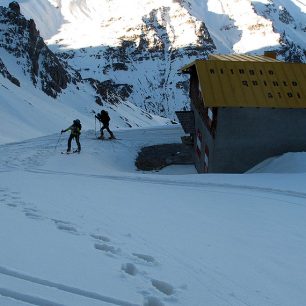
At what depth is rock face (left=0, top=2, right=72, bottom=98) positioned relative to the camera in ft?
289

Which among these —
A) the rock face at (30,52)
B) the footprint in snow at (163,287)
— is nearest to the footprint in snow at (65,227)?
the footprint in snow at (163,287)

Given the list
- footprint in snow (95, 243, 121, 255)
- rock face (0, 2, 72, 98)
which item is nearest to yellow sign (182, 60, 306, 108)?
footprint in snow (95, 243, 121, 255)

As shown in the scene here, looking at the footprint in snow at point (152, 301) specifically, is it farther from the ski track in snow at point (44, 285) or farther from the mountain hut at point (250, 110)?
the mountain hut at point (250, 110)

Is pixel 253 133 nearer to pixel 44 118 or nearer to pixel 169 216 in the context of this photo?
pixel 169 216

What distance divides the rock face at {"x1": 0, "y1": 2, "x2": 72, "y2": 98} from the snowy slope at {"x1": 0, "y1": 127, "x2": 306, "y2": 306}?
76.2 meters

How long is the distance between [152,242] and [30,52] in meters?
92.5

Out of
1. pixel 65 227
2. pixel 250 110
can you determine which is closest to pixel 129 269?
pixel 65 227

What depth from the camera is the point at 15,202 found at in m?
8.95

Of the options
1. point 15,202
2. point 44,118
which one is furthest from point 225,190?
point 44,118

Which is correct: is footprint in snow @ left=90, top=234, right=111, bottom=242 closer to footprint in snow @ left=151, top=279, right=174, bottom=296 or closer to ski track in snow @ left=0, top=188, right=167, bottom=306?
ski track in snow @ left=0, top=188, right=167, bottom=306

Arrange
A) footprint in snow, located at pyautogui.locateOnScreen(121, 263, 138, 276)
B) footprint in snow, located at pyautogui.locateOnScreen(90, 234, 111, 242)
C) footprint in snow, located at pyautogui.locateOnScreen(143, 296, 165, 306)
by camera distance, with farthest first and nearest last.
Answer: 1. footprint in snow, located at pyautogui.locateOnScreen(90, 234, 111, 242)
2. footprint in snow, located at pyautogui.locateOnScreen(121, 263, 138, 276)
3. footprint in snow, located at pyautogui.locateOnScreen(143, 296, 165, 306)

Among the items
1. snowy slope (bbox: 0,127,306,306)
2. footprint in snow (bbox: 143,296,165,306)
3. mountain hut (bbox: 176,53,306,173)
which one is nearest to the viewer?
footprint in snow (bbox: 143,296,165,306)

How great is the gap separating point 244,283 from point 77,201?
194 inches

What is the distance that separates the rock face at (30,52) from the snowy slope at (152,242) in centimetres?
7618
